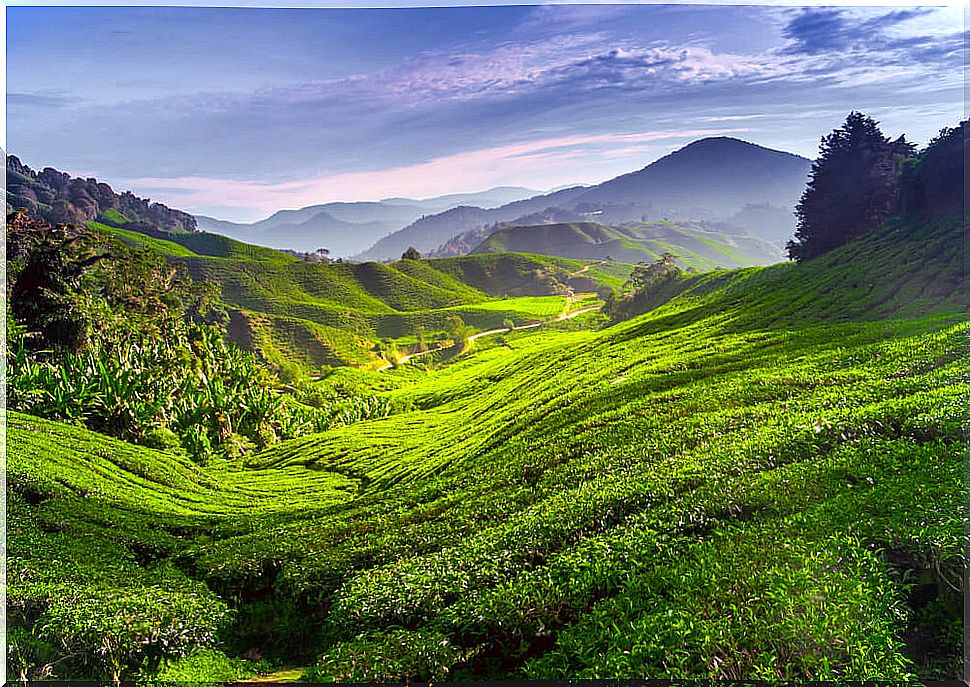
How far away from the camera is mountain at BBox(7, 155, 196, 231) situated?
22.6ft

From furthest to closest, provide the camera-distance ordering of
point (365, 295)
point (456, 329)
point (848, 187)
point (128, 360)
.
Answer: point (365, 295), point (456, 329), point (848, 187), point (128, 360)

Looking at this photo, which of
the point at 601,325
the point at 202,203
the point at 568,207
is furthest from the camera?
the point at 601,325

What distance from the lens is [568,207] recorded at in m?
9.88

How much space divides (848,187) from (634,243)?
488cm

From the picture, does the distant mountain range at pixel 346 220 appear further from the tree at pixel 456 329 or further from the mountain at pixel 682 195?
the tree at pixel 456 329

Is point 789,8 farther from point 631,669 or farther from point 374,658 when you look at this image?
point 374,658

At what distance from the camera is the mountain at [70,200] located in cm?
689

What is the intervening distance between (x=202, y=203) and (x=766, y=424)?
24.5 feet

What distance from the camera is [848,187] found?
917cm

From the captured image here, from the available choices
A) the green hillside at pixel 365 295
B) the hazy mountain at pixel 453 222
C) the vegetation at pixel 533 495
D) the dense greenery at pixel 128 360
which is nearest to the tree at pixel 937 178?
the vegetation at pixel 533 495

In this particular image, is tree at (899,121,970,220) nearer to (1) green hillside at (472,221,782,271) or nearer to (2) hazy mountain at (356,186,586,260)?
(1) green hillside at (472,221,782,271)

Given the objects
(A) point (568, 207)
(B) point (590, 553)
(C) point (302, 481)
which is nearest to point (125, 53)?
(C) point (302, 481)

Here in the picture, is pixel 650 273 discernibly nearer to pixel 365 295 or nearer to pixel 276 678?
pixel 365 295

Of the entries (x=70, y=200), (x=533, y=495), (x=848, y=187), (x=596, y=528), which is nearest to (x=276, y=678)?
(x=533, y=495)
